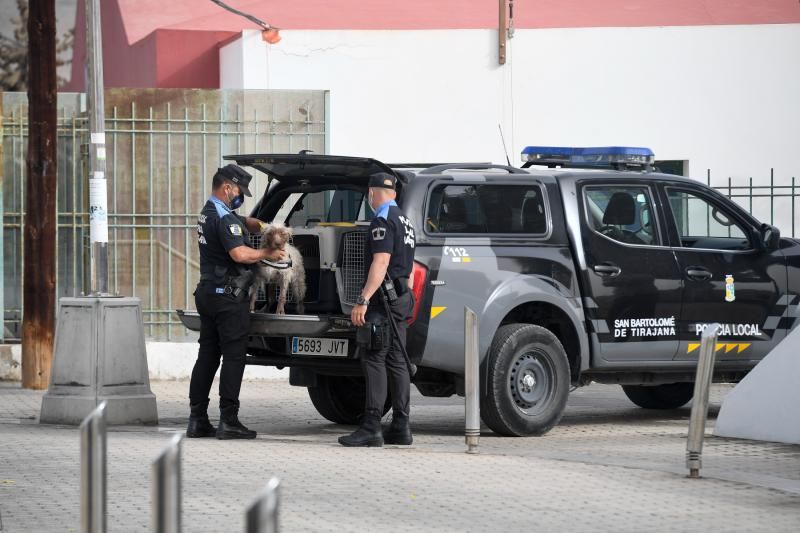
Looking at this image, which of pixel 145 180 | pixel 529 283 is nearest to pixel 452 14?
pixel 145 180

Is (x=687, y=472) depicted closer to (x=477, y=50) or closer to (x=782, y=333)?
(x=782, y=333)

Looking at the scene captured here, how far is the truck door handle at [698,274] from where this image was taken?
11.7 meters

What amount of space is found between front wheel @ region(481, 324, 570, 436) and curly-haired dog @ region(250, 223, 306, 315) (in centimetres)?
141

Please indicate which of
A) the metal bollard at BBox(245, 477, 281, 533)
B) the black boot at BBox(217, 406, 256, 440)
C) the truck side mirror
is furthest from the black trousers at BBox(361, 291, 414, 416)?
the metal bollard at BBox(245, 477, 281, 533)

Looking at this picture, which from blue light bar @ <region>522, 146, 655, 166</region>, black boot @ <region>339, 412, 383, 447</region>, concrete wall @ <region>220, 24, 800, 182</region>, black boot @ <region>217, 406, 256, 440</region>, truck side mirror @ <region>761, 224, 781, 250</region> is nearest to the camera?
black boot @ <region>339, 412, 383, 447</region>

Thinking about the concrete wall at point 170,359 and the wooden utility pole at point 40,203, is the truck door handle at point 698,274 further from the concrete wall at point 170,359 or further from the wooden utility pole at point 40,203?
the wooden utility pole at point 40,203

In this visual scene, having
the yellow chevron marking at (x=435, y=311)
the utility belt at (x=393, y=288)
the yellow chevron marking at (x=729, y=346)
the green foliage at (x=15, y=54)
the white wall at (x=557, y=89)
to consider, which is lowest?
the yellow chevron marking at (x=729, y=346)

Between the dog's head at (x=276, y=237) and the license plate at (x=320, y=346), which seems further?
the license plate at (x=320, y=346)

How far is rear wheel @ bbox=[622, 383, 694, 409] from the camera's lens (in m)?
13.4

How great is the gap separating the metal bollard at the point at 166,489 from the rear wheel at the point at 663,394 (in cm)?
1049

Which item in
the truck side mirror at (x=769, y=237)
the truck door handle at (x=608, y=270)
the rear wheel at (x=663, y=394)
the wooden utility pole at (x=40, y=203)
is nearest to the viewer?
the truck door handle at (x=608, y=270)

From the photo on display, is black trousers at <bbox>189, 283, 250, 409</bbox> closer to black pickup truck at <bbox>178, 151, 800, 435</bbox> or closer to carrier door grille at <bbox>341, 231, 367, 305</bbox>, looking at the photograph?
black pickup truck at <bbox>178, 151, 800, 435</bbox>

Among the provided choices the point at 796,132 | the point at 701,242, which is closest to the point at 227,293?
the point at 701,242

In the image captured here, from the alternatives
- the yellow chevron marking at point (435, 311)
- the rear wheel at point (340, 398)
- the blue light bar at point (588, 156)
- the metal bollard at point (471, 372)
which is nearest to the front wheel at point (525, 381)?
the yellow chevron marking at point (435, 311)
